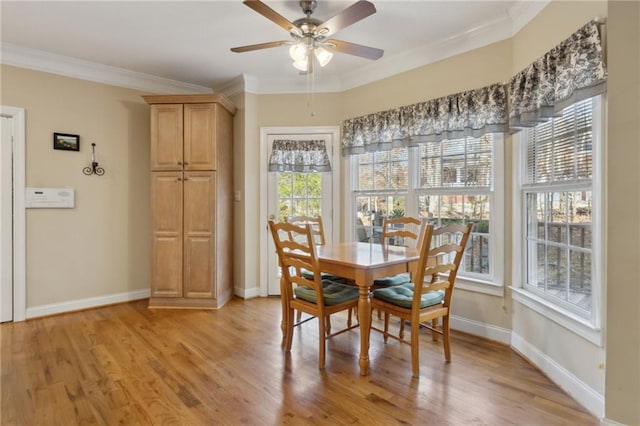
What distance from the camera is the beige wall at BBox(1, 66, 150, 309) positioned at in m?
3.37

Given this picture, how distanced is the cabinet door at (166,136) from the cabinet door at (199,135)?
73mm

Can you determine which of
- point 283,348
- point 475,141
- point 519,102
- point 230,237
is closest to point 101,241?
point 230,237

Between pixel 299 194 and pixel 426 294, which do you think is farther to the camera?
pixel 299 194

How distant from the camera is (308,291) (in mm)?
2520

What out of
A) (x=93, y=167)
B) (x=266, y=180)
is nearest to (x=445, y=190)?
(x=266, y=180)

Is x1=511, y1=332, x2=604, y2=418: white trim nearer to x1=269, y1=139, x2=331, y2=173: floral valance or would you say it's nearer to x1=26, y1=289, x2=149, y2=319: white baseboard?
x1=269, y1=139, x2=331, y2=173: floral valance

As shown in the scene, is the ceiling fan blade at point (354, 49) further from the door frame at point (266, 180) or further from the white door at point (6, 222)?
the white door at point (6, 222)

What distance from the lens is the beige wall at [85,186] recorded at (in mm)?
3367

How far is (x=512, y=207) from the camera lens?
269 centimetres

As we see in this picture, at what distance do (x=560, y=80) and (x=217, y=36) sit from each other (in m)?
2.65

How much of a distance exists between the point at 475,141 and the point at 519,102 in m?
0.59

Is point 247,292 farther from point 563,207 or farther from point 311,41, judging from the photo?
point 563,207

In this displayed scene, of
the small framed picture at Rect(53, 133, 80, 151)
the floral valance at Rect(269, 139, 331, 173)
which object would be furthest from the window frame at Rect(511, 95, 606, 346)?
the small framed picture at Rect(53, 133, 80, 151)

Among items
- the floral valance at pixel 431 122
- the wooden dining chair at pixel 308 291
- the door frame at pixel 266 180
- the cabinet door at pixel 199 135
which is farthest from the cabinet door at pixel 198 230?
the floral valance at pixel 431 122
